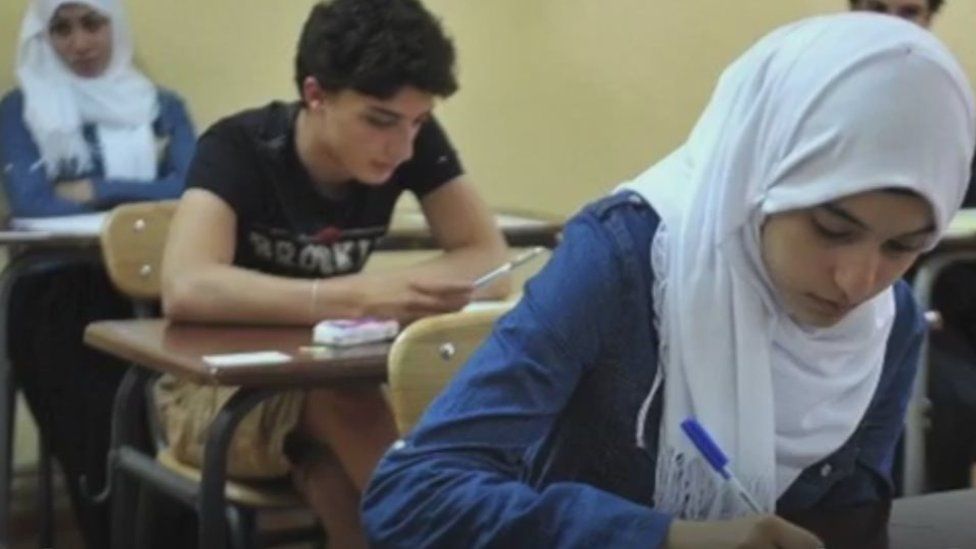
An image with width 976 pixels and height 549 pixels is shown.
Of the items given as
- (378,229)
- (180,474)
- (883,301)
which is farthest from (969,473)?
(883,301)

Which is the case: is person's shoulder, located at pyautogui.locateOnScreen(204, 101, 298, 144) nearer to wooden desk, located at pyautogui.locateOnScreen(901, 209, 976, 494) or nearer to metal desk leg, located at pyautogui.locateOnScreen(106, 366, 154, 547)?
metal desk leg, located at pyautogui.locateOnScreen(106, 366, 154, 547)

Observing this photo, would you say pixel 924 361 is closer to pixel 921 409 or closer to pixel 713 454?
pixel 921 409

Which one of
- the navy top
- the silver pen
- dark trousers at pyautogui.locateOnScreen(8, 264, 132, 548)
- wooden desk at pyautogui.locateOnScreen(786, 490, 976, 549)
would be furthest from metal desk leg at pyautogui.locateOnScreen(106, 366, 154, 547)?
wooden desk at pyautogui.locateOnScreen(786, 490, 976, 549)

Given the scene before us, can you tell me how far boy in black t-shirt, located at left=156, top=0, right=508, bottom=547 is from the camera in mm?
2305

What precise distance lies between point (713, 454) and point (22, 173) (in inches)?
98.4

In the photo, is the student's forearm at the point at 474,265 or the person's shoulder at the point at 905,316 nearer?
the person's shoulder at the point at 905,316

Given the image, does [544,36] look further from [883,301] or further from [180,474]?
[883,301]

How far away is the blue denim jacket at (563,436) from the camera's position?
102 centimetres

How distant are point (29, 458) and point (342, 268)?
139cm

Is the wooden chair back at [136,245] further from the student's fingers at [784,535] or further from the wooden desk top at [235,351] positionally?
the student's fingers at [784,535]

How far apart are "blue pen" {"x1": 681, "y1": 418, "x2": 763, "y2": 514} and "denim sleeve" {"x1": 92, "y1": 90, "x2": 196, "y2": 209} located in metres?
2.34

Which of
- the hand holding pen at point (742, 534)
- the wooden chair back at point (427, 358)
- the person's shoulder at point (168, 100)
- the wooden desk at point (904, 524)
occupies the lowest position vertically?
the person's shoulder at point (168, 100)

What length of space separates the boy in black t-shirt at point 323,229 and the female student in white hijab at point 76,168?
59 centimetres

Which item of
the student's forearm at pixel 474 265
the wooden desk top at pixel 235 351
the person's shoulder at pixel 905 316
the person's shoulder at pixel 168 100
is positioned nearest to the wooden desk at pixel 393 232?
the student's forearm at pixel 474 265
